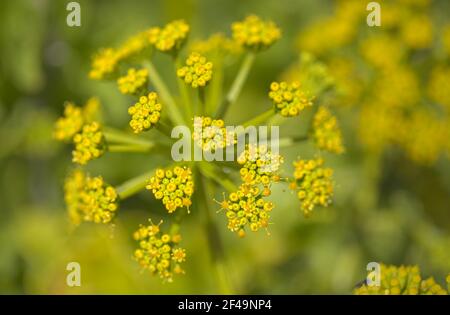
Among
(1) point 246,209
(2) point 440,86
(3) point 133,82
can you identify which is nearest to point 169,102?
(3) point 133,82

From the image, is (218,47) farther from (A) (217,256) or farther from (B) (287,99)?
(A) (217,256)

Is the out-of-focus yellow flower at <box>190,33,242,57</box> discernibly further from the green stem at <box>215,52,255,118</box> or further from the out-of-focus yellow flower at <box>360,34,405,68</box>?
the out-of-focus yellow flower at <box>360,34,405,68</box>

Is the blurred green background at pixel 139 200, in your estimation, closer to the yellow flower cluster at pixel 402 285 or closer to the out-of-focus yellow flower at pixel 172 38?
the yellow flower cluster at pixel 402 285

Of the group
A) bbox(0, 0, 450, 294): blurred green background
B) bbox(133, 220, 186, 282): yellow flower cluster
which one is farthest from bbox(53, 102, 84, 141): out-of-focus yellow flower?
bbox(0, 0, 450, 294): blurred green background

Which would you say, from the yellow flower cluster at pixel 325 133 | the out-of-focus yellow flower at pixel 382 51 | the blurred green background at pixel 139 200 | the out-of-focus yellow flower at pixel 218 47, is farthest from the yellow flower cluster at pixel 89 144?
the out-of-focus yellow flower at pixel 382 51

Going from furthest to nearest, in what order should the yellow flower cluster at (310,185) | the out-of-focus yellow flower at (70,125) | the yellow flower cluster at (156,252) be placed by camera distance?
the out-of-focus yellow flower at (70,125), the yellow flower cluster at (310,185), the yellow flower cluster at (156,252)

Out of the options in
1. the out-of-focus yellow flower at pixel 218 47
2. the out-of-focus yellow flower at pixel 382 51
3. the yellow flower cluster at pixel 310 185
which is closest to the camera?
the yellow flower cluster at pixel 310 185
